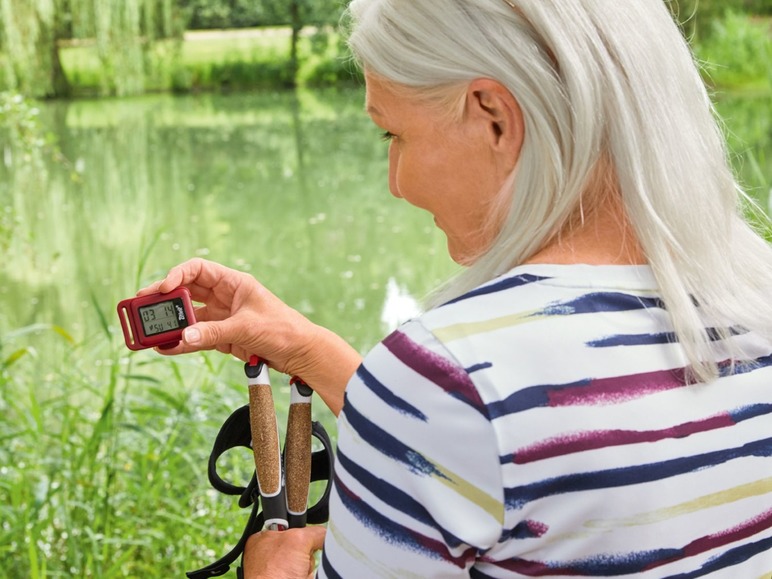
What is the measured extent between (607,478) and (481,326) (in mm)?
122

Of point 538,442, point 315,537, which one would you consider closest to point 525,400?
point 538,442

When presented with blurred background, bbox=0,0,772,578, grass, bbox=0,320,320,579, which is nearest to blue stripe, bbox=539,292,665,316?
blurred background, bbox=0,0,772,578

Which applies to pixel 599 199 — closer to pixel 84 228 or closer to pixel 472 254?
pixel 472 254

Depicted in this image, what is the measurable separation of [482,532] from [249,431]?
544mm

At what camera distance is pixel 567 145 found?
27.1 inches

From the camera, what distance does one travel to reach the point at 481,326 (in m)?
0.63

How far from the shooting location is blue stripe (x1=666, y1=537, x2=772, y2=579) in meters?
0.70

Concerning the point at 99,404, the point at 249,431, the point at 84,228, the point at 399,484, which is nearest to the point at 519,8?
the point at 399,484

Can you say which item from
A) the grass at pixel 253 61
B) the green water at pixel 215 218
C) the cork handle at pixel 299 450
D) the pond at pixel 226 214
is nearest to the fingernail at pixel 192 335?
the cork handle at pixel 299 450

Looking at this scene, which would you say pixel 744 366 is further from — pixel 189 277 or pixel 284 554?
pixel 189 277

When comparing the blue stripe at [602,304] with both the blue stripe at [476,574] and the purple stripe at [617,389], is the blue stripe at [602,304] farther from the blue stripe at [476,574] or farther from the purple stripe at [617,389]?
the blue stripe at [476,574]

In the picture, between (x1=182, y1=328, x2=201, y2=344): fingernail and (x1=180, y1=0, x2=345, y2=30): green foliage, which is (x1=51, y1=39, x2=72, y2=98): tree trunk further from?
(x1=182, y1=328, x2=201, y2=344): fingernail

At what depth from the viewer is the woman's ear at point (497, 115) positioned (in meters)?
0.69

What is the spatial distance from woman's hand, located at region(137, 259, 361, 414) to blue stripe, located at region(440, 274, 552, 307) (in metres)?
0.43
